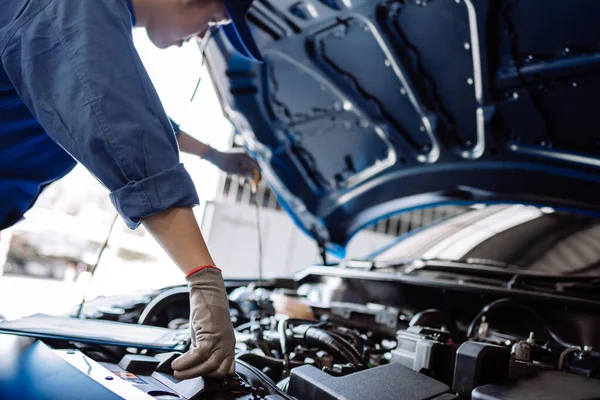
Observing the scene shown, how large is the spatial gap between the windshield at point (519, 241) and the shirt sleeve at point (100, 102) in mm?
1277

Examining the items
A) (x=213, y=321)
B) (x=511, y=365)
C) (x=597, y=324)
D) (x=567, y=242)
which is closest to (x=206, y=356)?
(x=213, y=321)

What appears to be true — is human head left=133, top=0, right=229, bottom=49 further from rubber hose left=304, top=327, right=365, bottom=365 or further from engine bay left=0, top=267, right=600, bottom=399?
rubber hose left=304, top=327, right=365, bottom=365

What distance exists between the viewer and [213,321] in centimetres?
77

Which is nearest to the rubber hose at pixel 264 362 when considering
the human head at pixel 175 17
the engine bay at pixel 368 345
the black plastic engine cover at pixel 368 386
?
the engine bay at pixel 368 345

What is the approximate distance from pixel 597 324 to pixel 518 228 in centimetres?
47

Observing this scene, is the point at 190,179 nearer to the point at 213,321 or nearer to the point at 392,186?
the point at 213,321

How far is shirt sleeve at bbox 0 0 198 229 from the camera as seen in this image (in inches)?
28.4

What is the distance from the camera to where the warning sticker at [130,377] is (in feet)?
2.64

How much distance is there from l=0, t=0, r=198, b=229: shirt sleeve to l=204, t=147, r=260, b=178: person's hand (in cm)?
90

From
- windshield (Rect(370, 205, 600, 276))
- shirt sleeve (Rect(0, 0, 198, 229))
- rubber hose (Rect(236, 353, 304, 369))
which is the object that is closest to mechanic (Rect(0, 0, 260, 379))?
shirt sleeve (Rect(0, 0, 198, 229))

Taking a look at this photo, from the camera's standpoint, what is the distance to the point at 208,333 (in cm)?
76

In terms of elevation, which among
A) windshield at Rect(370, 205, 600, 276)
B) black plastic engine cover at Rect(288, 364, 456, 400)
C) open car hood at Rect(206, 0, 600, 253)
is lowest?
black plastic engine cover at Rect(288, 364, 456, 400)

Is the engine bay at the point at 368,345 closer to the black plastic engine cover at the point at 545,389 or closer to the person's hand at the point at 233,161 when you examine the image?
the black plastic engine cover at the point at 545,389

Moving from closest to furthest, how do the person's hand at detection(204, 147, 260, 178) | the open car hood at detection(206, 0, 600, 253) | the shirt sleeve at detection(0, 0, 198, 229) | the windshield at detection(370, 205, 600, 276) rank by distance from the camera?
the shirt sleeve at detection(0, 0, 198, 229)
the open car hood at detection(206, 0, 600, 253)
the windshield at detection(370, 205, 600, 276)
the person's hand at detection(204, 147, 260, 178)
